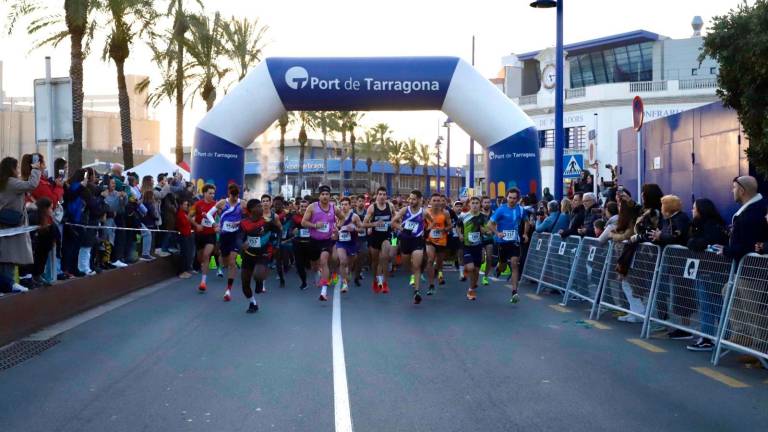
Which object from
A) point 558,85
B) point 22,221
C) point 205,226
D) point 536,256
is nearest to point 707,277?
point 536,256

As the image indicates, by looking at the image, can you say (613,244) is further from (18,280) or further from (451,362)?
(18,280)

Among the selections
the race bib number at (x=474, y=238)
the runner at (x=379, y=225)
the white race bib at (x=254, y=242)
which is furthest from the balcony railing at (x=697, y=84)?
the white race bib at (x=254, y=242)

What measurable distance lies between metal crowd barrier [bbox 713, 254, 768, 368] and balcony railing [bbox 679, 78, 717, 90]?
46.3 metres

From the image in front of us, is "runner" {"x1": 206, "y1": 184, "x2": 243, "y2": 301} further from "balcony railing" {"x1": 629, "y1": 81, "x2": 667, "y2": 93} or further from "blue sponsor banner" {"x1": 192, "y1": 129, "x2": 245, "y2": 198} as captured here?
"balcony railing" {"x1": 629, "y1": 81, "x2": 667, "y2": 93}

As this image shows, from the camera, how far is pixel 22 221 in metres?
10.1

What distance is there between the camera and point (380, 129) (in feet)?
262

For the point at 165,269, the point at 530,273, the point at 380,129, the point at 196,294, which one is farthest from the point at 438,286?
the point at 380,129

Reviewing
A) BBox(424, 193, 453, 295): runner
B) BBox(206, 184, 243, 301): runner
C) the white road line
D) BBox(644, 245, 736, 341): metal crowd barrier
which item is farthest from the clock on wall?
the white road line

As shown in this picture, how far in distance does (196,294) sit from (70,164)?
34.0ft

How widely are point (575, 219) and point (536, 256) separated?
1816mm

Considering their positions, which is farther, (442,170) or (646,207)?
(442,170)

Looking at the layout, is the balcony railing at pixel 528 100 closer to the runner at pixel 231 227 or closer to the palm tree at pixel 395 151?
the palm tree at pixel 395 151

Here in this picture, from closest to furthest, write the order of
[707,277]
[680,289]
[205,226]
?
[707,277] < [680,289] < [205,226]

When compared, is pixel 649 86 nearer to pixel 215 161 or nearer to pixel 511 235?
pixel 215 161
